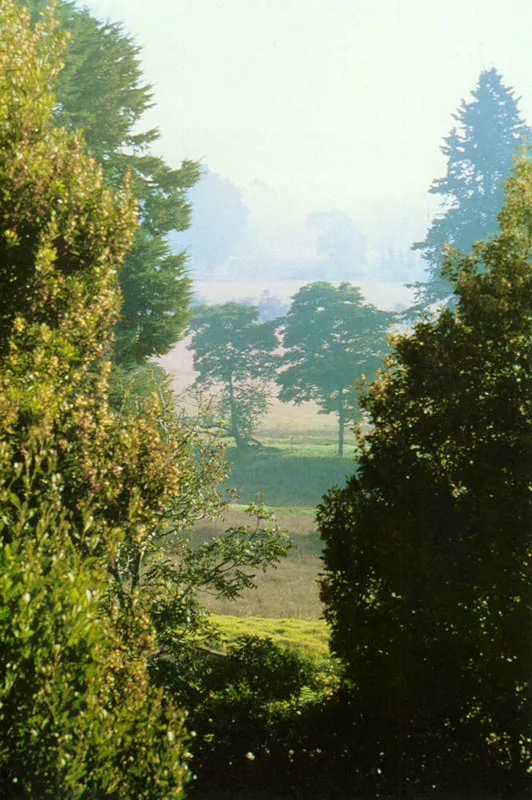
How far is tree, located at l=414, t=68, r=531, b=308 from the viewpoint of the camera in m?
52.3

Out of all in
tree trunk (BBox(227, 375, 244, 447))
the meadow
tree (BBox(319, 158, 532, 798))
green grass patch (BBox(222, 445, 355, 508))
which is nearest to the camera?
tree (BBox(319, 158, 532, 798))

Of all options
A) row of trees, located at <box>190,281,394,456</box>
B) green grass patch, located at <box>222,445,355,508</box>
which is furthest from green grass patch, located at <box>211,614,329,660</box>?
row of trees, located at <box>190,281,394,456</box>

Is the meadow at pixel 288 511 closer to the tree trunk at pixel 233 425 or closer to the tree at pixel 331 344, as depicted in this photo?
the tree trunk at pixel 233 425

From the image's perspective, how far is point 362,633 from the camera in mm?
10172

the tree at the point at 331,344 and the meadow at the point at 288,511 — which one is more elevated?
the tree at the point at 331,344

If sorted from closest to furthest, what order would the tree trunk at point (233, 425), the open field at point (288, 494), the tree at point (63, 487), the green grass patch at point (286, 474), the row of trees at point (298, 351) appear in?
the tree at point (63, 487)
the open field at point (288, 494)
the green grass patch at point (286, 474)
the row of trees at point (298, 351)
the tree trunk at point (233, 425)

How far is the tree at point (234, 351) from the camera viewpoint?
60.2 metres

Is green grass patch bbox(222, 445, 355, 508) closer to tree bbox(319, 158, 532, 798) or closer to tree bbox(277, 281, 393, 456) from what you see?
tree bbox(277, 281, 393, 456)

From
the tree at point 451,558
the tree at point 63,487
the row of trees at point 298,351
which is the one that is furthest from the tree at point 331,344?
the tree at point 63,487

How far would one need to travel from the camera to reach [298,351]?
5806 centimetres

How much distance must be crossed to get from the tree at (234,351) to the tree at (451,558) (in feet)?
158

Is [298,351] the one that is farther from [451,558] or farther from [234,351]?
[451,558]

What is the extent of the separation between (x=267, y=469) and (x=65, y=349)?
143ft

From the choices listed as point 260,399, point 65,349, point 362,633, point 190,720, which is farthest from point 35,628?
point 260,399
